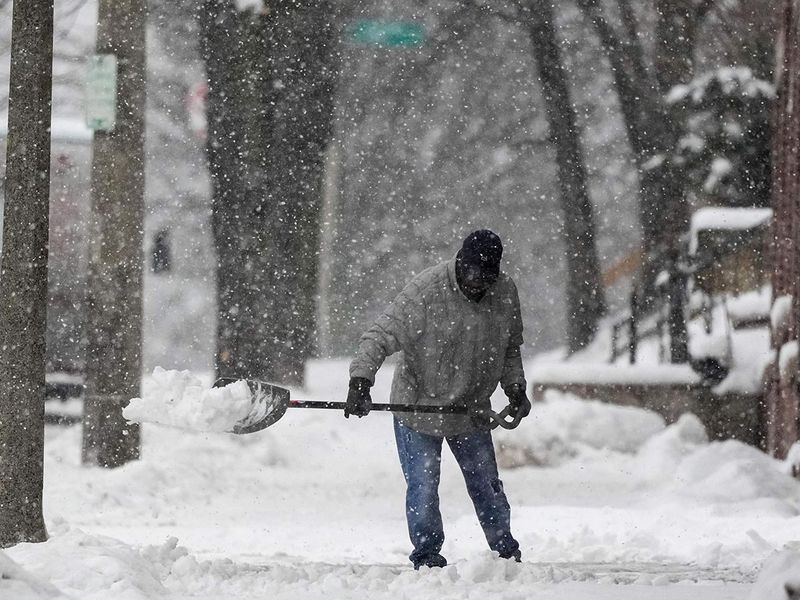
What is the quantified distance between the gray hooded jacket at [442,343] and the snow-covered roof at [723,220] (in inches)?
344

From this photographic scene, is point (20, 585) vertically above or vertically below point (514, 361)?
below

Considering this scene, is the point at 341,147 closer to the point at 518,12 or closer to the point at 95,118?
the point at 518,12

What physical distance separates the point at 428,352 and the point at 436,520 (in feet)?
2.74

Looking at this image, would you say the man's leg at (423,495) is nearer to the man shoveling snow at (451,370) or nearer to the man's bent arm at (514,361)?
the man shoveling snow at (451,370)

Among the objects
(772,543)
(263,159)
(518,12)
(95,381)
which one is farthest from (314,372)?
(772,543)

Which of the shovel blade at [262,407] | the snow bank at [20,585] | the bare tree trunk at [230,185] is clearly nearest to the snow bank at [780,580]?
the snow bank at [20,585]

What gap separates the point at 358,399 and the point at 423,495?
68 cm

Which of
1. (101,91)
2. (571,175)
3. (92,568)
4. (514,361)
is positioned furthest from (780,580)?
(571,175)

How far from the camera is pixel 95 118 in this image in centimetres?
1195

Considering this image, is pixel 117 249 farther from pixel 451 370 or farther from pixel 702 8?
pixel 702 8

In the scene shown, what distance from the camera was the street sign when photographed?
11891 millimetres

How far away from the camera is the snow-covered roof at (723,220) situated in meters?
15.0

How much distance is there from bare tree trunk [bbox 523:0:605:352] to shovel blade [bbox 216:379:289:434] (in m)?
12.9

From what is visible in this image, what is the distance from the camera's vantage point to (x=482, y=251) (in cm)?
644
